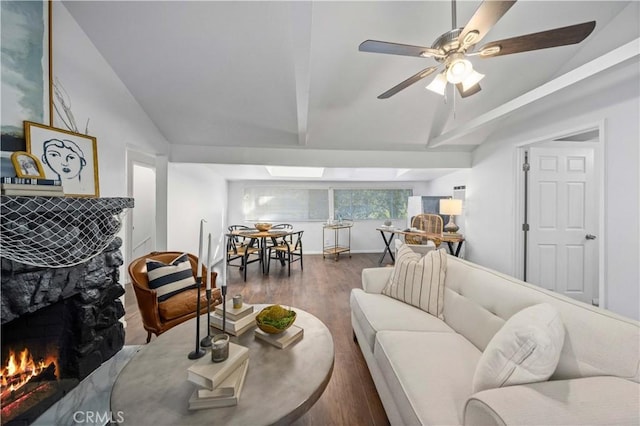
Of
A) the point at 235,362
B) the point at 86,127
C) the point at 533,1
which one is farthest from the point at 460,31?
the point at 86,127

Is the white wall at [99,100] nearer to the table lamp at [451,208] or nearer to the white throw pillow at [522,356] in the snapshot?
the white throw pillow at [522,356]

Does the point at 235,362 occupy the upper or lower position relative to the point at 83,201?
lower

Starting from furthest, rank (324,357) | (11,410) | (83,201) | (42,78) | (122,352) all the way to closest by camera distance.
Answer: (122,352), (42,78), (83,201), (11,410), (324,357)

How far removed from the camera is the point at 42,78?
159 centimetres

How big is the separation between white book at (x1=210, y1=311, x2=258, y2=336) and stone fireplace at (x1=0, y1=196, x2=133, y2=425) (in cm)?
93

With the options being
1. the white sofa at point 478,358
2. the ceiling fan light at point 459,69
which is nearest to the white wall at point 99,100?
the white sofa at point 478,358

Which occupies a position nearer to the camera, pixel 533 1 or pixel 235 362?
pixel 235 362

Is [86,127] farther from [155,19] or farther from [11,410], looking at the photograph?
[11,410]

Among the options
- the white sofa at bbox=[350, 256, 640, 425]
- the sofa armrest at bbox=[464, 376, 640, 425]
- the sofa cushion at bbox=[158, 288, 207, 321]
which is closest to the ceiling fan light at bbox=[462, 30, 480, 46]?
the white sofa at bbox=[350, 256, 640, 425]

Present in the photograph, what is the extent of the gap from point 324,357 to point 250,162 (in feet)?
10.2

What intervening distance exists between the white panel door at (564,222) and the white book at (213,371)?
3588mm

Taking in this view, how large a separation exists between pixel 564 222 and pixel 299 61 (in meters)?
3.52

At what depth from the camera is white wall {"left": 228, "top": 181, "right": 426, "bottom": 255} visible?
596 centimetres

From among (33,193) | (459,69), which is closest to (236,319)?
(33,193)
